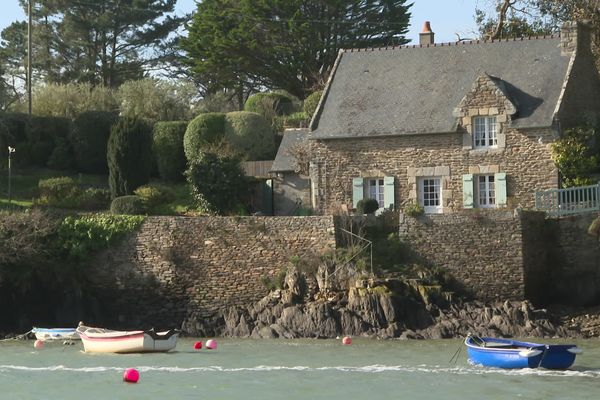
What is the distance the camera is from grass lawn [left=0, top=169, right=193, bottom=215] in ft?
146

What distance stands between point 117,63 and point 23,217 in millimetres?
28162

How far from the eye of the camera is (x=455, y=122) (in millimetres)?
41219

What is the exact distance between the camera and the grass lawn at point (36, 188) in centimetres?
4447

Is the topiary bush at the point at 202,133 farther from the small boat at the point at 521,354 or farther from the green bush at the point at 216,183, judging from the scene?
A: the small boat at the point at 521,354

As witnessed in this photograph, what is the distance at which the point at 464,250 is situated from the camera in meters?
37.7

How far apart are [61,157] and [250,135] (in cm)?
713

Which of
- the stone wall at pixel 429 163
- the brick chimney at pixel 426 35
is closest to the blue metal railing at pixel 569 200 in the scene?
the stone wall at pixel 429 163

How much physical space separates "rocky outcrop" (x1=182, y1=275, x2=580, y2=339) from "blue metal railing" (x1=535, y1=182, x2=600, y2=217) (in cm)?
369

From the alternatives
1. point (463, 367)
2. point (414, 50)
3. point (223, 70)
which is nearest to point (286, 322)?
point (463, 367)

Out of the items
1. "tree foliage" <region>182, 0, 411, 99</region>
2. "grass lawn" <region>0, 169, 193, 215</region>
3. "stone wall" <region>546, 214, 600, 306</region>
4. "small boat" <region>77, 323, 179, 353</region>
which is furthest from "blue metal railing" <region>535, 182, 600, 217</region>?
"tree foliage" <region>182, 0, 411, 99</region>

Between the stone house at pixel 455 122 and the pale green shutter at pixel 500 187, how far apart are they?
41 mm

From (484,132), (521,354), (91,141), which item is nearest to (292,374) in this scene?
(521,354)

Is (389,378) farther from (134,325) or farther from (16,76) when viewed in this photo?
(16,76)

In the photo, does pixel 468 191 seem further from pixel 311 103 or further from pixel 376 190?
pixel 311 103
